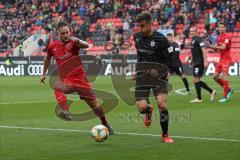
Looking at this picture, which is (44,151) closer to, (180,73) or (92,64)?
(180,73)

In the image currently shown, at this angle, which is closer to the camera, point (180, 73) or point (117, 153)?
point (117, 153)

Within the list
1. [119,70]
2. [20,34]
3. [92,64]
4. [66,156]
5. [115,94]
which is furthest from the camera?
[20,34]

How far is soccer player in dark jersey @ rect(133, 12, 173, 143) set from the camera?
11076 millimetres

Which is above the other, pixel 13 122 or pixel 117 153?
pixel 117 153

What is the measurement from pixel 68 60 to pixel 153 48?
6.24 ft

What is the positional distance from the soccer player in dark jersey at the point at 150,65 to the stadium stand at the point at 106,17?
29527 mm

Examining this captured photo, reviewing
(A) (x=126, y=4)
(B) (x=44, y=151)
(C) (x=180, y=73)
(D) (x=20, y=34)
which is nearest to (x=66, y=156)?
(B) (x=44, y=151)

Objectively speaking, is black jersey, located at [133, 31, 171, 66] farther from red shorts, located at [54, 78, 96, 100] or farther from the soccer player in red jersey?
the soccer player in red jersey

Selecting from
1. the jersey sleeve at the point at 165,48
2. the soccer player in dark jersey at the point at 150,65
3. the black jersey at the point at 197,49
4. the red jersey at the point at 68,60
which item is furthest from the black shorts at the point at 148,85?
the black jersey at the point at 197,49

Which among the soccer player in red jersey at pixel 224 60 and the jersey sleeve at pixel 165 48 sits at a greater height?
the jersey sleeve at pixel 165 48

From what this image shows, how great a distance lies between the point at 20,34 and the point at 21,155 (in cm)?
4286

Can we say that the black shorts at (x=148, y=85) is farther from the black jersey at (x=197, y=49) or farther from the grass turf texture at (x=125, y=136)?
the black jersey at (x=197, y=49)

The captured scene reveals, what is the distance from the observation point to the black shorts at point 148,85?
11.3 meters

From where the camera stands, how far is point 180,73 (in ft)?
75.5
